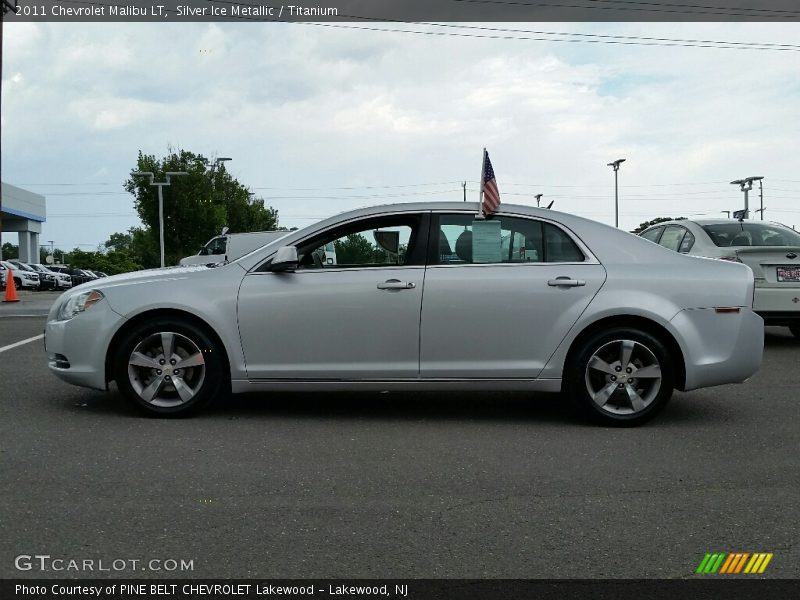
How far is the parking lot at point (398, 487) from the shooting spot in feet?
11.9

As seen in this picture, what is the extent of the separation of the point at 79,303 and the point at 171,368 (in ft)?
2.93

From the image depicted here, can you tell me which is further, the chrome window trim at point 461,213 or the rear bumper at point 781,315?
the rear bumper at point 781,315

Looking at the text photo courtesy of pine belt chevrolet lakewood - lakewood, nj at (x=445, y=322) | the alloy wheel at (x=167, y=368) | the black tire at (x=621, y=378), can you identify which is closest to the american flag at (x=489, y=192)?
the text photo courtesy of pine belt chevrolet lakewood - lakewood, nj at (x=445, y=322)

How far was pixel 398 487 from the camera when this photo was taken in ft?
15.3

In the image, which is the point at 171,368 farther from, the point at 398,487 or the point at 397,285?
the point at 398,487

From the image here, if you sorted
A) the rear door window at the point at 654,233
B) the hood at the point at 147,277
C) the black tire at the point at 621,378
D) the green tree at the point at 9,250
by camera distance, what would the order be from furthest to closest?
the green tree at the point at 9,250 < the rear door window at the point at 654,233 < the hood at the point at 147,277 < the black tire at the point at 621,378

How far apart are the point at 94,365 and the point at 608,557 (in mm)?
4282

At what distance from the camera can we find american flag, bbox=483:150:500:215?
6574 mm

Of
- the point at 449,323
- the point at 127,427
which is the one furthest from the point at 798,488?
the point at 127,427

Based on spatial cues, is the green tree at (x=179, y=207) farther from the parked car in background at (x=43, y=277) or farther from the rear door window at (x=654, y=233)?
the rear door window at (x=654, y=233)

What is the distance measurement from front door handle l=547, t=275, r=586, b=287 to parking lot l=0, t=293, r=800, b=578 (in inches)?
40.0

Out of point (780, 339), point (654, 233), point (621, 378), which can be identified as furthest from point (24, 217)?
point (621, 378)
